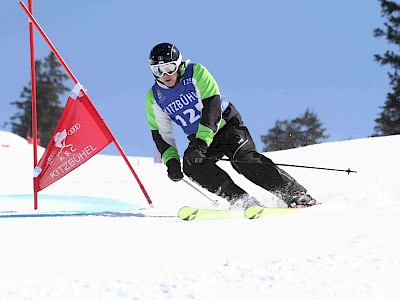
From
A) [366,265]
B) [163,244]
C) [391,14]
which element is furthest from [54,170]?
[391,14]

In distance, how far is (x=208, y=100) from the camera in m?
4.23

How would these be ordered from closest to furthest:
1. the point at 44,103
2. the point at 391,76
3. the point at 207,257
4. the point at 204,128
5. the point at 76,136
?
1. the point at 207,257
2. the point at 204,128
3. the point at 76,136
4. the point at 391,76
5. the point at 44,103

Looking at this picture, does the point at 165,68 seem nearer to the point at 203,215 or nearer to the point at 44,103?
the point at 203,215

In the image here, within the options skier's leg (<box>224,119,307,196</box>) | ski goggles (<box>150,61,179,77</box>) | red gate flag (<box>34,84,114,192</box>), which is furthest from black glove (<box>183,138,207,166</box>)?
red gate flag (<box>34,84,114,192</box>)

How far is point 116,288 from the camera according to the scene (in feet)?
5.56

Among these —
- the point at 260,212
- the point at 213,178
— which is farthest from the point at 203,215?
the point at 213,178

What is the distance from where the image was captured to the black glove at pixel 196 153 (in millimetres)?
3893

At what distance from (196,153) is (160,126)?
0.70 meters

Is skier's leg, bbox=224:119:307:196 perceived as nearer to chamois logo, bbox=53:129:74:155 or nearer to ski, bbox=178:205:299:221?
ski, bbox=178:205:299:221

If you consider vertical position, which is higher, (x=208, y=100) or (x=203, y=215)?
(x=208, y=100)

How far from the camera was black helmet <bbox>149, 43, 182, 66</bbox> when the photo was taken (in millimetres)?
4102

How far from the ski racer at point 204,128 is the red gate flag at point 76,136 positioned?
2.94ft

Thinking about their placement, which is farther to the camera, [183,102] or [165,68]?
[183,102]

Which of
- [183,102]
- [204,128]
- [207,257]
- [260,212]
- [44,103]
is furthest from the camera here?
[44,103]
